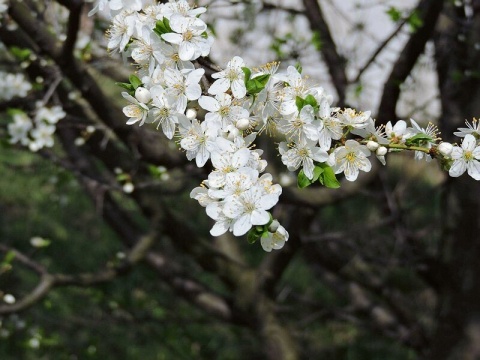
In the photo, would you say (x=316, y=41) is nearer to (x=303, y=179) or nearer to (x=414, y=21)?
(x=414, y=21)

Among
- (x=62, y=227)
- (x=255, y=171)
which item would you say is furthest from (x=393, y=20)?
(x=62, y=227)

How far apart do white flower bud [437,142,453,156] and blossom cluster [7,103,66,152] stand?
165 centimetres

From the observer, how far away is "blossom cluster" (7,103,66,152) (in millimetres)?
2572

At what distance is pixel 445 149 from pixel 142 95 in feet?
1.84

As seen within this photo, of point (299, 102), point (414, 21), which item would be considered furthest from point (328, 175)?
point (414, 21)

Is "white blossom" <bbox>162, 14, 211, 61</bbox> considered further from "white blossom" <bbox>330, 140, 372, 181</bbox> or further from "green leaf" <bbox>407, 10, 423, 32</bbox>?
"green leaf" <bbox>407, 10, 423, 32</bbox>

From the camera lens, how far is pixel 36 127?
2.71 m

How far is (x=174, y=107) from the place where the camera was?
1270mm

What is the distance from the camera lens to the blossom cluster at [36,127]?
101 inches

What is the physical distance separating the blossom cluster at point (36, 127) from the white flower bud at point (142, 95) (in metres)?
1.36

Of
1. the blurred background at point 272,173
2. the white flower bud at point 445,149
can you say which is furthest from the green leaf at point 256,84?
the blurred background at point 272,173

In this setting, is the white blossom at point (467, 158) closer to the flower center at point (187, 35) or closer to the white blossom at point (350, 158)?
the white blossom at point (350, 158)

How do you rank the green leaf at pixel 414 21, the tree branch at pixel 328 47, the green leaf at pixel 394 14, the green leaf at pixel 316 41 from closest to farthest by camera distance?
1. the green leaf at pixel 414 21
2. the green leaf at pixel 394 14
3. the green leaf at pixel 316 41
4. the tree branch at pixel 328 47

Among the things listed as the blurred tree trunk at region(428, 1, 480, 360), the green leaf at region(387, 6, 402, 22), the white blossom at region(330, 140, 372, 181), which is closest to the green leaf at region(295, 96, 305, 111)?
the white blossom at region(330, 140, 372, 181)
